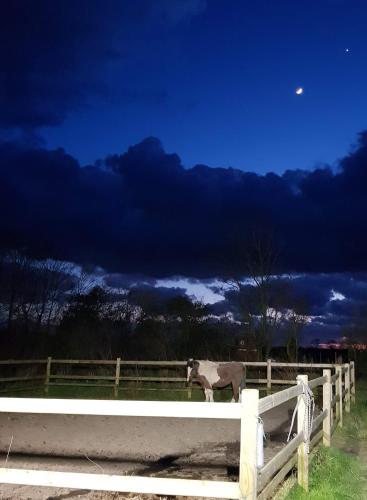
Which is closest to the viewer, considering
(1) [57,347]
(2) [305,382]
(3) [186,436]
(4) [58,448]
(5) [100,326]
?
(2) [305,382]

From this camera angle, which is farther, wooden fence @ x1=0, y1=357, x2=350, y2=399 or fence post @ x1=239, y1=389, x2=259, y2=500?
wooden fence @ x1=0, y1=357, x2=350, y2=399

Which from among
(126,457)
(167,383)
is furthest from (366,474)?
(167,383)

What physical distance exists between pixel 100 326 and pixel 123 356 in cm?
724

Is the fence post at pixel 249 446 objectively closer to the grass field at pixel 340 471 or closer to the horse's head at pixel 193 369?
the grass field at pixel 340 471

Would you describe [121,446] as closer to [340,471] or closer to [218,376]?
[340,471]

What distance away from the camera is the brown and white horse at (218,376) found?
13.3 meters

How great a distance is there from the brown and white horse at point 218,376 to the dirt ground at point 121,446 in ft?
3.80

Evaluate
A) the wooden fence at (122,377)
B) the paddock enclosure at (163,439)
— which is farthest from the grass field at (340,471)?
the wooden fence at (122,377)

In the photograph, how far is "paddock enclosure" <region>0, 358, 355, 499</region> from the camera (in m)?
3.35

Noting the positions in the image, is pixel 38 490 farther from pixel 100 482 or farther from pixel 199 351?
pixel 199 351

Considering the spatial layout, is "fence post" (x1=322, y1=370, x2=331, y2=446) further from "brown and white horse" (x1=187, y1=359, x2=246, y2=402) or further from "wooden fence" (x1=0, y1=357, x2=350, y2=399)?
"wooden fence" (x1=0, y1=357, x2=350, y2=399)

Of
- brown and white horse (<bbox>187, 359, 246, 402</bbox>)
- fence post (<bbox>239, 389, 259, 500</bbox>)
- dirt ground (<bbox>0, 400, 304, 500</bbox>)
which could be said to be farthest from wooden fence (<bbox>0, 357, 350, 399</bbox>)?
fence post (<bbox>239, 389, 259, 500</bbox>)

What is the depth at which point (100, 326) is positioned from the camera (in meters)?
33.7

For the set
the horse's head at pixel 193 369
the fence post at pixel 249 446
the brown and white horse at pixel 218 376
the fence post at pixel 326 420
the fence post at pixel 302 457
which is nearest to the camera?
the fence post at pixel 249 446
